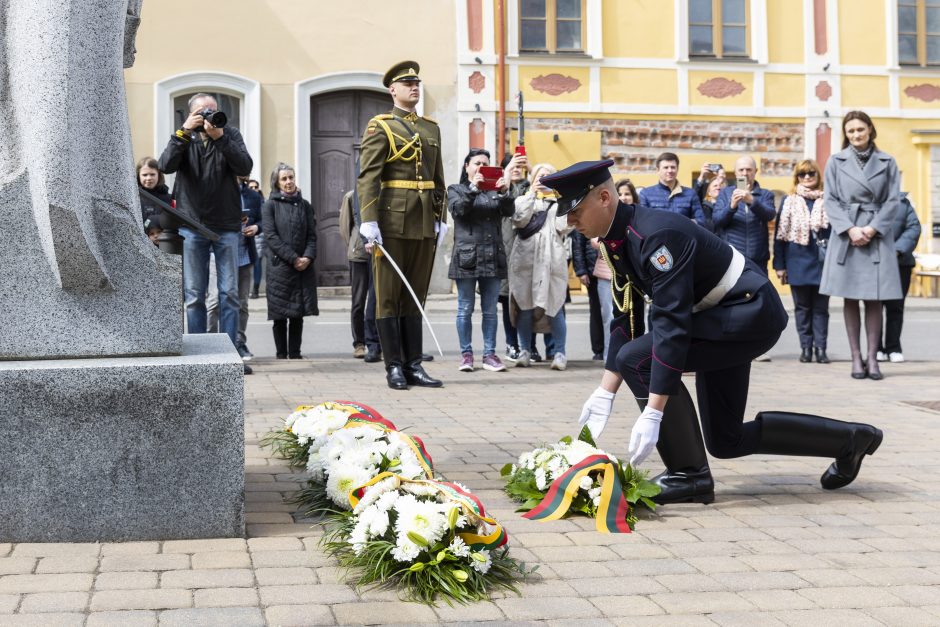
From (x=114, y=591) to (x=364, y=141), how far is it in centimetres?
547

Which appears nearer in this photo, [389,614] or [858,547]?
Answer: [389,614]

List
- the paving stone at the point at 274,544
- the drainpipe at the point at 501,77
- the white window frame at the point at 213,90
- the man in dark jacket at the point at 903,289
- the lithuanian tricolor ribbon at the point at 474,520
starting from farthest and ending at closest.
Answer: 1. the drainpipe at the point at 501,77
2. the white window frame at the point at 213,90
3. the man in dark jacket at the point at 903,289
4. the paving stone at the point at 274,544
5. the lithuanian tricolor ribbon at the point at 474,520

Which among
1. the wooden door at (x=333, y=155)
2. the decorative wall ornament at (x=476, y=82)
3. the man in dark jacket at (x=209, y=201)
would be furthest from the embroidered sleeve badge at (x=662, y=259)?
the decorative wall ornament at (x=476, y=82)

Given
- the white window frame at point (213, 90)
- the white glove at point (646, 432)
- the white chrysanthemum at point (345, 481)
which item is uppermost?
the white window frame at point (213, 90)

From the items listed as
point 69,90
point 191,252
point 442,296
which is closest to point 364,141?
point 191,252

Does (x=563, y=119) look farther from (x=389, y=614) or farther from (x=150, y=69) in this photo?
(x=389, y=614)

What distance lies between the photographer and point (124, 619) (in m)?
3.56

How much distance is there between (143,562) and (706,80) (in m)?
20.2

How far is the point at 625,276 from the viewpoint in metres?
5.18

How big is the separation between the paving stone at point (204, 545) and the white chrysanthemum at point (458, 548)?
0.83 m

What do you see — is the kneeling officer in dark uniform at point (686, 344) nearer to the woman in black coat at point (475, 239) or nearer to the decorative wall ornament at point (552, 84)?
the woman in black coat at point (475, 239)

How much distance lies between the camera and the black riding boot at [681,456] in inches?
208

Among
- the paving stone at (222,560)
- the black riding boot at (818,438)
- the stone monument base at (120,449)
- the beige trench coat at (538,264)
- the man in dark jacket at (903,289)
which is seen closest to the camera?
the paving stone at (222,560)

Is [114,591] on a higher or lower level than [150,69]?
lower
